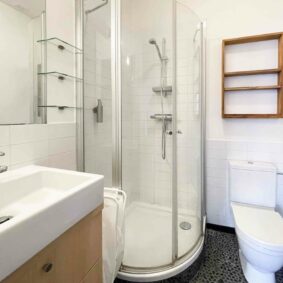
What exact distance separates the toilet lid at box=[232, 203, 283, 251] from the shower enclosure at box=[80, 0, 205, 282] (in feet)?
1.26

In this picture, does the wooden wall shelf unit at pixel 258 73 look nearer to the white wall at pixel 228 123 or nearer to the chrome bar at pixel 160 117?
the white wall at pixel 228 123

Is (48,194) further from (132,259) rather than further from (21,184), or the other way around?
(132,259)

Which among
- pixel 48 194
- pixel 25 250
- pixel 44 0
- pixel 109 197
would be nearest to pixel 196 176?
pixel 109 197

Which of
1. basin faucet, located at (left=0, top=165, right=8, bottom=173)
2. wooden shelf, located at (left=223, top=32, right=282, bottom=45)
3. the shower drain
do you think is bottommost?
the shower drain

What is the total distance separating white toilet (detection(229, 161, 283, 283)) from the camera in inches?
49.2

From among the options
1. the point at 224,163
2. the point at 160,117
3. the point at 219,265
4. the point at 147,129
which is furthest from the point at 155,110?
the point at 219,265

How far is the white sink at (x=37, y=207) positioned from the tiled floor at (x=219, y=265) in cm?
83

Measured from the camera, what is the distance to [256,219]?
151 cm

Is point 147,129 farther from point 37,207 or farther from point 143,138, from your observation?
point 37,207

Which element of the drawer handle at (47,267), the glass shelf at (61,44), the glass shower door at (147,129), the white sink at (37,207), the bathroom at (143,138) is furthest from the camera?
the glass shower door at (147,129)

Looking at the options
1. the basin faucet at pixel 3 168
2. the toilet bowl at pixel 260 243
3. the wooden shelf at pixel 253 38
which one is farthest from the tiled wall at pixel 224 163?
the basin faucet at pixel 3 168

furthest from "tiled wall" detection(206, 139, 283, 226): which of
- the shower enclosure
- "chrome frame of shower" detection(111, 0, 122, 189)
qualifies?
"chrome frame of shower" detection(111, 0, 122, 189)

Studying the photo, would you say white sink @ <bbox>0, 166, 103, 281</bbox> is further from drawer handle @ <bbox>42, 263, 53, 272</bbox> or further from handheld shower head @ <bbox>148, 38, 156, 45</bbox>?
handheld shower head @ <bbox>148, 38, 156, 45</bbox>

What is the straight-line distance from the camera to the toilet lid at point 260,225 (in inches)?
49.2
